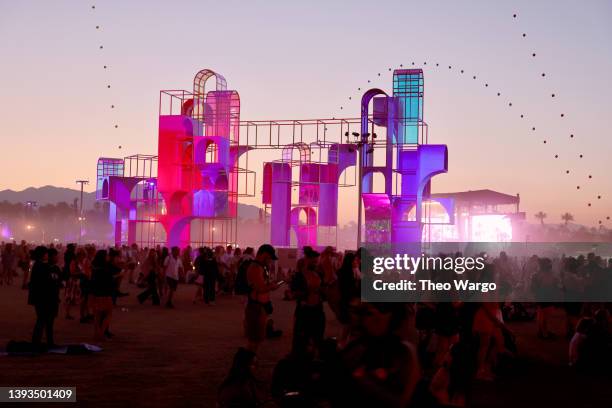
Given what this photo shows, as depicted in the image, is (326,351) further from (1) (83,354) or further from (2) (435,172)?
(2) (435,172)

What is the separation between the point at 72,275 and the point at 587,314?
1124 cm

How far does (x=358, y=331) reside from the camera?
5.21 m

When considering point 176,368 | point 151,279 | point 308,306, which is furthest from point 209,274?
point 308,306

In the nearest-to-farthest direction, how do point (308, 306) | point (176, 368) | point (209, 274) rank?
point (308, 306)
point (176, 368)
point (209, 274)

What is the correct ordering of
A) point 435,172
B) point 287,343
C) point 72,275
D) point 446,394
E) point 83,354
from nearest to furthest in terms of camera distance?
point 446,394
point 83,354
point 287,343
point 72,275
point 435,172

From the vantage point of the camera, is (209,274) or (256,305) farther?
(209,274)

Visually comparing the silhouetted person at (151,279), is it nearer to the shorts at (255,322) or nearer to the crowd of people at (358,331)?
the crowd of people at (358,331)

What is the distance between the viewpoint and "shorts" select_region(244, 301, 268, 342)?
962 centimetres

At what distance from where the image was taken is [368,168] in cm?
3197

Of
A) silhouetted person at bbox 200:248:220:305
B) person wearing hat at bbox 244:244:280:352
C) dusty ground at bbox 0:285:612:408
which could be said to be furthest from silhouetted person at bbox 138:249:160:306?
person wearing hat at bbox 244:244:280:352

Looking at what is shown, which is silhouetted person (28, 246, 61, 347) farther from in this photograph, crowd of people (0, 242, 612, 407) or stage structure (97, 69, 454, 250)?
stage structure (97, 69, 454, 250)

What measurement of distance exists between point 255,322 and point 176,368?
5.77 ft

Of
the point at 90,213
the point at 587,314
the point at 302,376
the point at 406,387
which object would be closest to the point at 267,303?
the point at 302,376

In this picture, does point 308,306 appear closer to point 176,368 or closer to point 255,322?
point 255,322
